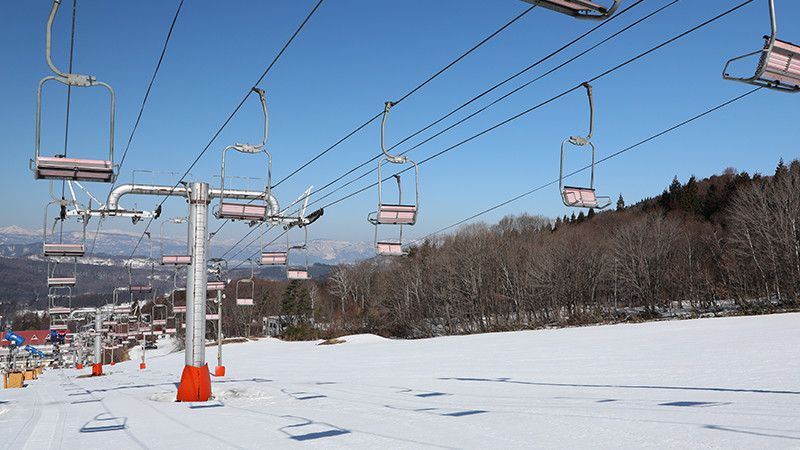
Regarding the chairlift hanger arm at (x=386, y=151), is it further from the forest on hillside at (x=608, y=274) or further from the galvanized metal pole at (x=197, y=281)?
the forest on hillside at (x=608, y=274)

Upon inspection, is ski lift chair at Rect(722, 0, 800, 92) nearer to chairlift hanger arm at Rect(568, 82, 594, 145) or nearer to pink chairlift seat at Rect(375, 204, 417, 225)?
chairlift hanger arm at Rect(568, 82, 594, 145)

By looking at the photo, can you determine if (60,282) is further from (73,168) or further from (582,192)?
(582,192)

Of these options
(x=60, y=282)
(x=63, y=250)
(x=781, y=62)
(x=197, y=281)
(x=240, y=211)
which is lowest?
(x=197, y=281)

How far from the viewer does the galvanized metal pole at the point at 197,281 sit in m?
20.2

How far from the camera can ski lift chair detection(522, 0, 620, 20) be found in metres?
4.81

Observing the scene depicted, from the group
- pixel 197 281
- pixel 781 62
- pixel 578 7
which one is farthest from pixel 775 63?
pixel 197 281

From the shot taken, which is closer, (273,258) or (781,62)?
(781,62)

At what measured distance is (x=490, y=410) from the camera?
42.4 feet

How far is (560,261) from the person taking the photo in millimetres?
75625

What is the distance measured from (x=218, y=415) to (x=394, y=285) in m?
73.8

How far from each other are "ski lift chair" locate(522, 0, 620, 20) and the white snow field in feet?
21.0

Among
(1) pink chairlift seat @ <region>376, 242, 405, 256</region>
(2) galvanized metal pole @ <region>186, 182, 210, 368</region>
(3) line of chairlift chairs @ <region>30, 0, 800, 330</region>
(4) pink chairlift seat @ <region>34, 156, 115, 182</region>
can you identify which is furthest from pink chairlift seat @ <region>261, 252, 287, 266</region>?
(4) pink chairlift seat @ <region>34, 156, 115, 182</region>

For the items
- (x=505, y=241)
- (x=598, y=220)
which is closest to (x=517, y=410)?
(x=505, y=241)

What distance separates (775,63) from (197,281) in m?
18.4
